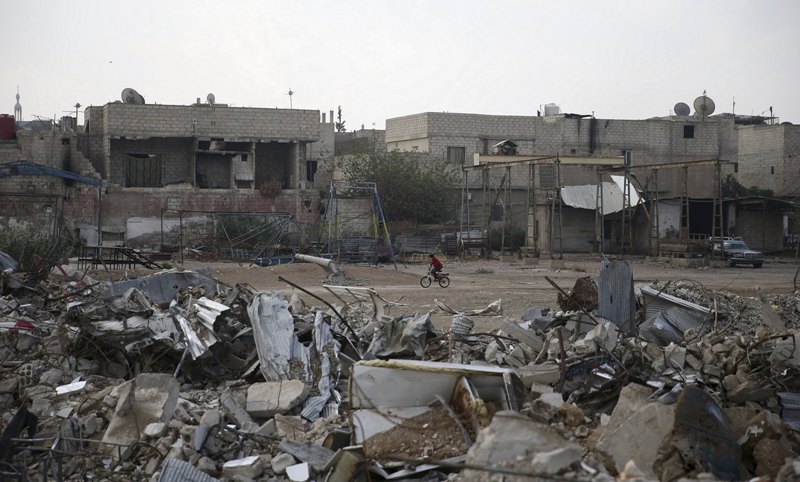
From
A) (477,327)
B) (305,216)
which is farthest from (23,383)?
(305,216)

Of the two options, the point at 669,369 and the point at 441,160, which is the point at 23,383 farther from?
the point at 441,160

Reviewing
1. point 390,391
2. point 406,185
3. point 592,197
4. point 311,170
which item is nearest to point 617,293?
point 390,391

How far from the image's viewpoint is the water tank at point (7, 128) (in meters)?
36.1

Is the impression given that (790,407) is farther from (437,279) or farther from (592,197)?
(592,197)

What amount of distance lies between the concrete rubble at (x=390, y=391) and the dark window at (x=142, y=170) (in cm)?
2469

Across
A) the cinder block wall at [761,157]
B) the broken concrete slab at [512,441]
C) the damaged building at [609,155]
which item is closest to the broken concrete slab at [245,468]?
the broken concrete slab at [512,441]

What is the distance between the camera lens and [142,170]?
3728 cm

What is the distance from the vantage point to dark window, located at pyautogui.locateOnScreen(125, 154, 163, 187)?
37.0 metres

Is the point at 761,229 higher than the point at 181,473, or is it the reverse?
the point at 761,229

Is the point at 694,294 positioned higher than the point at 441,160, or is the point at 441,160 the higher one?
the point at 441,160

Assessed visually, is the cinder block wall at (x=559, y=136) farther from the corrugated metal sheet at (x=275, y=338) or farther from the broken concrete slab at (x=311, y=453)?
the broken concrete slab at (x=311, y=453)

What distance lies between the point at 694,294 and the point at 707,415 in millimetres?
7545

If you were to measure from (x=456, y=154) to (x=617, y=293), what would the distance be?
35.6 metres

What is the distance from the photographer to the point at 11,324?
11.2 m
